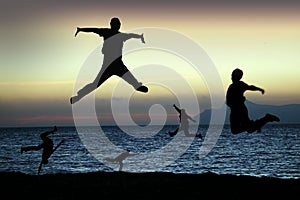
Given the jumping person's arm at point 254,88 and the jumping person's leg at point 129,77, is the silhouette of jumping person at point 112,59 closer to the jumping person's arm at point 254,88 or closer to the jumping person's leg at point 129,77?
the jumping person's leg at point 129,77

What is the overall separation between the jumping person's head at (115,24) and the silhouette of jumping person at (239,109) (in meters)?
3.62

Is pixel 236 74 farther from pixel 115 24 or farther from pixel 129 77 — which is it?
pixel 115 24

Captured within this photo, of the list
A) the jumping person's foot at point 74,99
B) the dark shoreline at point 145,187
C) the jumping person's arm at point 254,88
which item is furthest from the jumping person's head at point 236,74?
the jumping person's foot at point 74,99

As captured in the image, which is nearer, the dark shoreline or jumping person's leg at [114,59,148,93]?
jumping person's leg at [114,59,148,93]

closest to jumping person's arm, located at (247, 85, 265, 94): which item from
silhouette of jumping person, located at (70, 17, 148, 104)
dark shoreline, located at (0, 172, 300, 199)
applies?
silhouette of jumping person, located at (70, 17, 148, 104)

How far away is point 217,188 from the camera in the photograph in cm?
1798

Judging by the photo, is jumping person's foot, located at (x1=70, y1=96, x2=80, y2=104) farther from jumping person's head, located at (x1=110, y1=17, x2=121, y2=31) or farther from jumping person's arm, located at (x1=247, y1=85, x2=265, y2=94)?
jumping person's arm, located at (x1=247, y1=85, x2=265, y2=94)

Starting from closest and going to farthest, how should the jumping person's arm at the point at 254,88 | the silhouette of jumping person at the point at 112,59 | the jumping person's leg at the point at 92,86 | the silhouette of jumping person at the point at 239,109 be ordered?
the jumping person's arm at the point at 254,88 < the silhouette of jumping person at the point at 112,59 < the silhouette of jumping person at the point at 239,109 < the jumping person's leg at the point at 92,86

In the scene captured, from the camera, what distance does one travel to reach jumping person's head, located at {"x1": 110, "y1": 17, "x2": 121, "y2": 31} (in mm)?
16328

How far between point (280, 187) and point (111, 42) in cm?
731

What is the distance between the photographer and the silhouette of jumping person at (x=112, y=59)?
16.6 meters

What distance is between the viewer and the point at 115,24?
1642 centimetres

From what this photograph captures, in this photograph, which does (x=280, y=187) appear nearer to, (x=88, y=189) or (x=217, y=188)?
(x=217, y=188)

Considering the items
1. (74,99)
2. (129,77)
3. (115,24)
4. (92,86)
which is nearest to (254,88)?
(129,77)
